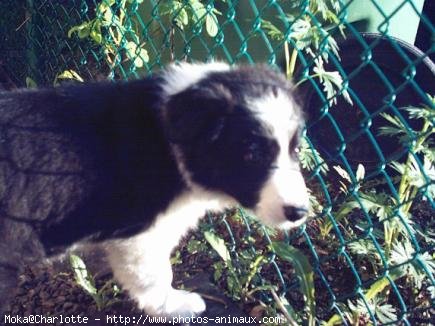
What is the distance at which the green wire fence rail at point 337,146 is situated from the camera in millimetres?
2219

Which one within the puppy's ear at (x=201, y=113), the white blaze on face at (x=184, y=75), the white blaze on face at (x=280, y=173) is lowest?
the white blaze on face at (x=280, y=173)

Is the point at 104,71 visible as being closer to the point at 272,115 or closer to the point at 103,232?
the point at 103,232

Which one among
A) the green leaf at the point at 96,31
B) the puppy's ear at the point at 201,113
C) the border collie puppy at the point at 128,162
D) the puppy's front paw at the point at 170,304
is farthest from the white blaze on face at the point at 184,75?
the green leaf at the point at 96,31

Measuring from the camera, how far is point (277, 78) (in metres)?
2.38

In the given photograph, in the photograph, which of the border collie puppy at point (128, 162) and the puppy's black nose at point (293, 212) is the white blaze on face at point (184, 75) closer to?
the border collie puppy at point (128, 162)

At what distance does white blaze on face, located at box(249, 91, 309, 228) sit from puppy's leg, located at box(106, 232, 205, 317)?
58cm

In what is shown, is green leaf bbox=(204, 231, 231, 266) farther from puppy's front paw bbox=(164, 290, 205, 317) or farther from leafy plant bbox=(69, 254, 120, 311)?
leafy plant bbox=(69, 254, 120, 311)

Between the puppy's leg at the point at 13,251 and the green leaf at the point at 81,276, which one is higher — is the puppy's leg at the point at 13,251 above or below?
above

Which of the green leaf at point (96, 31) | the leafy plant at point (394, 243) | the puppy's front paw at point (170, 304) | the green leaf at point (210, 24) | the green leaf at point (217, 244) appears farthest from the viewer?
the green leaf at point (96, 31)

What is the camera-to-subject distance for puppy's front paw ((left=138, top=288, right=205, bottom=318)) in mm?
2607

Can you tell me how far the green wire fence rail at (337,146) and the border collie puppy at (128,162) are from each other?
→ 233mm

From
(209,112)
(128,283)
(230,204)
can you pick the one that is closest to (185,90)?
(209,112)

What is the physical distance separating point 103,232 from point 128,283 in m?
0.33

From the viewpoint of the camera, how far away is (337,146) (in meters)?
3.42
